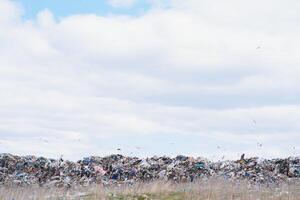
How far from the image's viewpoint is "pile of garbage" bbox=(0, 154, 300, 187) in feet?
59.4

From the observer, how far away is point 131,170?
19281 millimetres

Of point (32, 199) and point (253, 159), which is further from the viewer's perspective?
point (253, 159)

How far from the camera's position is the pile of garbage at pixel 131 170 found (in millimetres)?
18094

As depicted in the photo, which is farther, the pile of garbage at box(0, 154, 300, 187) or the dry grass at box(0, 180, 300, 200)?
the pile of garbage at box(0, 154, 300, 187)

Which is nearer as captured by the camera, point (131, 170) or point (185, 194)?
point (185, 194)

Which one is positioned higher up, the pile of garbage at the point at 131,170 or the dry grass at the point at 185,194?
the pile of garbage at the point at 131,170

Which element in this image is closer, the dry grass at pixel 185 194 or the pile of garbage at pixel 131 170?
the dry grass at pixel 185 194

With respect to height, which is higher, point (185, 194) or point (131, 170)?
point (131, 170)

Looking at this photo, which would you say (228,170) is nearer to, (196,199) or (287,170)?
(287,170)

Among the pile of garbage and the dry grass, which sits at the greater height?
the pile of garbage

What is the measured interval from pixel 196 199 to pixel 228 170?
763cm

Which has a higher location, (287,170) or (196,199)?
(287,170)

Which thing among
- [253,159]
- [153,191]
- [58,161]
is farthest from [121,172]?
[153,191]

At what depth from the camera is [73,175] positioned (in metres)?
19.0
